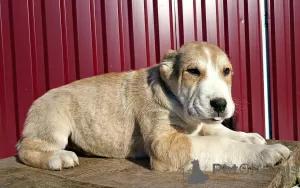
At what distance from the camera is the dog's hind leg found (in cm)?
402

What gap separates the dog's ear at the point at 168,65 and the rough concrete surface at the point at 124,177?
0.96 metres

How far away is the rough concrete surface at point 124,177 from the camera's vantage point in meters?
3.12

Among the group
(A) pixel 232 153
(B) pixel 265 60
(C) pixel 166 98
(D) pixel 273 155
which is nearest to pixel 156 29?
(B) pixel 265 60

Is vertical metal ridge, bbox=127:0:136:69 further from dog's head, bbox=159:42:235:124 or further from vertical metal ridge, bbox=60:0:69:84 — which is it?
dog's head, bbox=159:42:235:124

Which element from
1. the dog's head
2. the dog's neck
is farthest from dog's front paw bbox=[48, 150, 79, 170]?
the dog's head

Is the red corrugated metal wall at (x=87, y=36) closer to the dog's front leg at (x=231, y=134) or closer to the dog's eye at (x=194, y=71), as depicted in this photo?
the dog's front leg at (x=231, y=134)

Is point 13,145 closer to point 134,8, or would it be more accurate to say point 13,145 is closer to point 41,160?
point 41,160

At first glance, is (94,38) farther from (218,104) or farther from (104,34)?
(218,104)

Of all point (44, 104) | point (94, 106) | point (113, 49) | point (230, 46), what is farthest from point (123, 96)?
point (230, 46)

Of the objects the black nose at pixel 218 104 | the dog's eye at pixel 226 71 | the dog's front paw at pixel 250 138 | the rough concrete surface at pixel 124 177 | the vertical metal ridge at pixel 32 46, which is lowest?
the rough concrete surface at pixel 124 177

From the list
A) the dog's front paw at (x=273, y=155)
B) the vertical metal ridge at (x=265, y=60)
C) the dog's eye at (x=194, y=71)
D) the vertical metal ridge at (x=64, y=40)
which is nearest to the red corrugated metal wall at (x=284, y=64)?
the vertical metal ridge at (x=265, y=60)

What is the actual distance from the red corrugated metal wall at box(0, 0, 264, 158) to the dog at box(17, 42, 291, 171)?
1.08m

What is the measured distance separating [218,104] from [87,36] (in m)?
2.87

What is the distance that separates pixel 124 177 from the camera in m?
3.44
